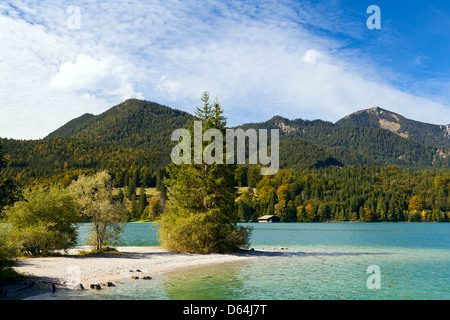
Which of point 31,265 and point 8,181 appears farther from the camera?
point 31,265

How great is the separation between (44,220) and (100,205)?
524 centimetres

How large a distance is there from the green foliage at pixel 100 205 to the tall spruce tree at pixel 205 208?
26.9ft

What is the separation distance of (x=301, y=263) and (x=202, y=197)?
15400 millimetres

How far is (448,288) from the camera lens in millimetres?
27797

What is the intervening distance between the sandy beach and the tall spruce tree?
9.49ft

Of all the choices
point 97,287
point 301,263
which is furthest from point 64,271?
point 301,263

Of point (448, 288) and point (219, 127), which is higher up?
point (219, 127)

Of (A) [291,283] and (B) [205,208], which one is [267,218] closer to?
(B) [205,208]

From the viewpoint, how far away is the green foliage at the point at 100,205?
38219mm
